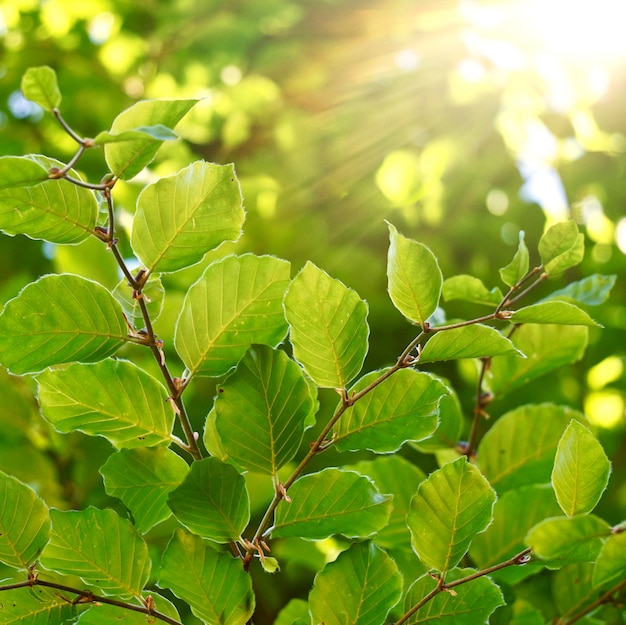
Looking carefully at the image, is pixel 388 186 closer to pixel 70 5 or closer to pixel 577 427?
pixel 70 5

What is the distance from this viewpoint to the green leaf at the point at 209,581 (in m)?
0.45

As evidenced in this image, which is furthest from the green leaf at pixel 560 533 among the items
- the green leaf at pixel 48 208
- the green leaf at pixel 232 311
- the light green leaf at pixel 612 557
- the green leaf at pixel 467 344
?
the green leaf at pixel 48 208

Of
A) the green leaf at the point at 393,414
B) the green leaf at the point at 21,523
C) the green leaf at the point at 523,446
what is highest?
the green leaf at the point at 21,523

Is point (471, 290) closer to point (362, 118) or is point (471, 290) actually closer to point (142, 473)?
point (142, 473)

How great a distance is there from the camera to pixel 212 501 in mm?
446

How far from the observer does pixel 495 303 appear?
59 cm

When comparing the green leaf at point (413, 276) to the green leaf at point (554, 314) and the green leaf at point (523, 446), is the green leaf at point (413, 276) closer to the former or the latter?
the green leaf at point (554, 314)

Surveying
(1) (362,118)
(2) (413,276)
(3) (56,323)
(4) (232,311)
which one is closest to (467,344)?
(2) (413,276)

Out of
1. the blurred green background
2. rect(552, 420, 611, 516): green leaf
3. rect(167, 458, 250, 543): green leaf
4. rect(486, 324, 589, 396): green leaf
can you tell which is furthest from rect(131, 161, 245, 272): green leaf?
the blurred green background

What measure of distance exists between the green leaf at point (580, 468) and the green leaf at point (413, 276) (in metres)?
0.12

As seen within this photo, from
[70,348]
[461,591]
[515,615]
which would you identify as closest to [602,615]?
[515,615]

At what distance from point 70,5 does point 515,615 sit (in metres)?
2.11

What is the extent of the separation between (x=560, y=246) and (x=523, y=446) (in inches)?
11.1

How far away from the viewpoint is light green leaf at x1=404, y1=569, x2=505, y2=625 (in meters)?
0.47
